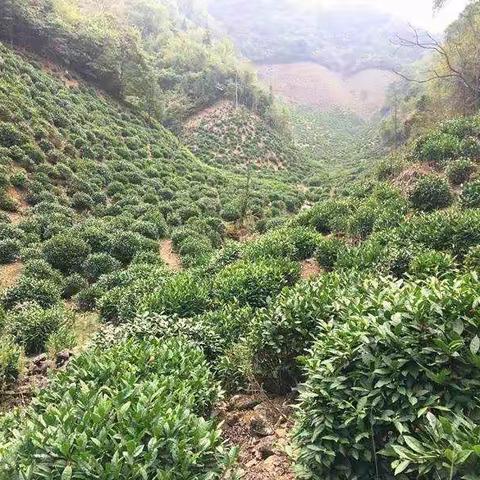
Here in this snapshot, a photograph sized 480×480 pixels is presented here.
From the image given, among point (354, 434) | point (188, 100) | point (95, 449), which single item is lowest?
point (188, 100)

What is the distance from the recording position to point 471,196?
1279cm

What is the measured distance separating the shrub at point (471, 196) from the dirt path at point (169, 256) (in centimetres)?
1049

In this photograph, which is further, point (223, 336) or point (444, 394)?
point (223, 336)

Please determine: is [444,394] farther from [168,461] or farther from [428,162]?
[428,162]

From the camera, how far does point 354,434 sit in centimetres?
413

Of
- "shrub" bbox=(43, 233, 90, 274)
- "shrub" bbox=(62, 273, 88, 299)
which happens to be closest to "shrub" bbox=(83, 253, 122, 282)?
"shrub" bbox=(43, 233, 90, 274)

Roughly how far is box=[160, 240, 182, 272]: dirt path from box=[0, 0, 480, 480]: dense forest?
18cm

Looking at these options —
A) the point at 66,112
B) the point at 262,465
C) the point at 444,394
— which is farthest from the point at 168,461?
the point at 66,112

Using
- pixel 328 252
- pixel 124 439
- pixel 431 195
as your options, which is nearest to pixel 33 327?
pixel 124 439

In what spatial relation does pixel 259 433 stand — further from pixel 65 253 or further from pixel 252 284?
pixel 65 253

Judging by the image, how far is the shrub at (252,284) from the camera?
32.7 feet

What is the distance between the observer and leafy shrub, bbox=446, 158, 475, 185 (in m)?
15.5

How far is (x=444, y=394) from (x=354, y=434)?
2.99ft

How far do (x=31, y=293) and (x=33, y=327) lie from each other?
2650 mm
